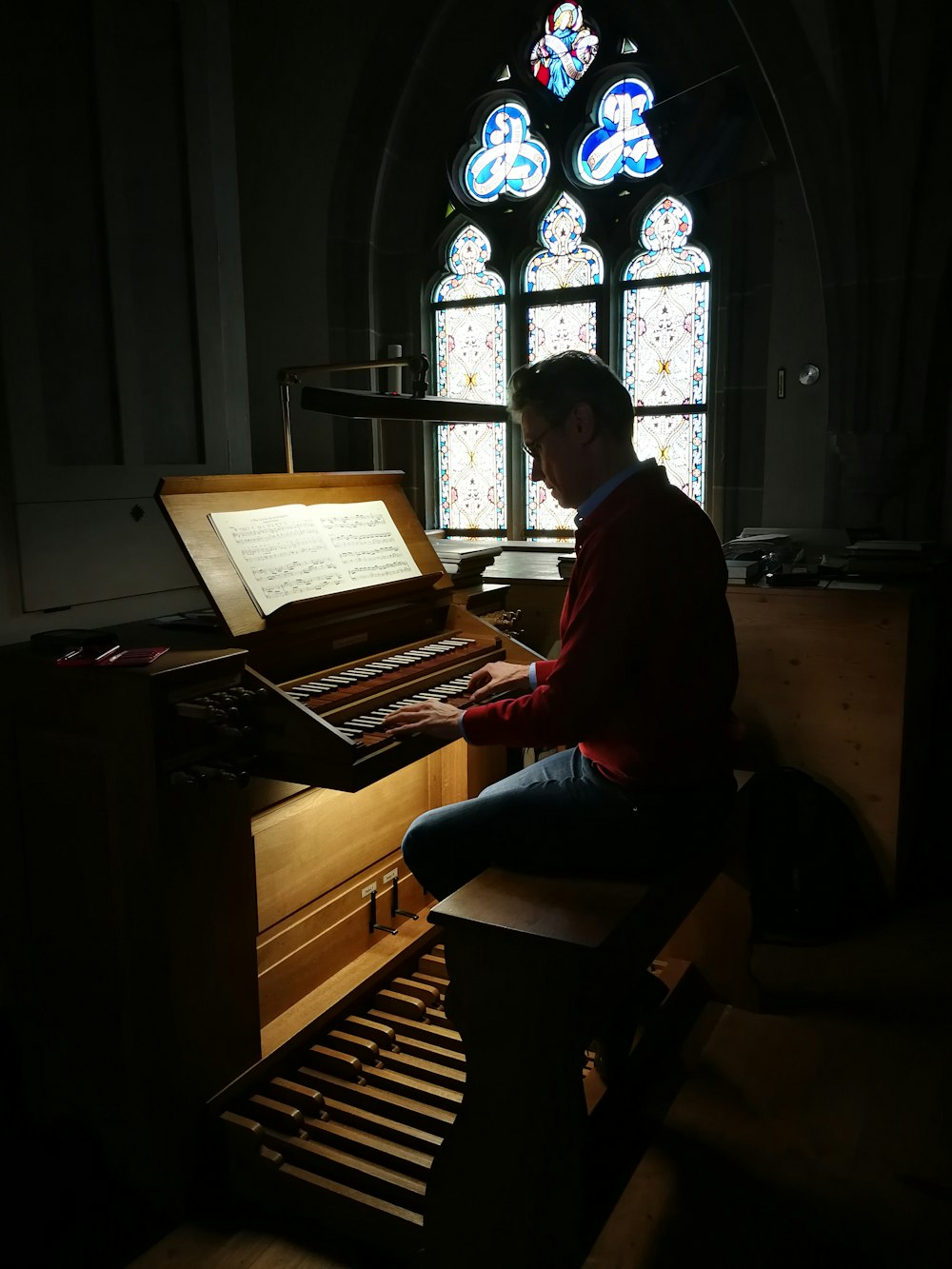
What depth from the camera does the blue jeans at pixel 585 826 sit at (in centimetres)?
192

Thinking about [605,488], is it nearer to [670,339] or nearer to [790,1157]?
[790,1157]

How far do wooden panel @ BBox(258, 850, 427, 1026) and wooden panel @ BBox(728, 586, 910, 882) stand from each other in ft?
4.57

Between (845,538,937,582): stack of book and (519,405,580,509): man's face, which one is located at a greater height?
(519,405,580,509): man's face

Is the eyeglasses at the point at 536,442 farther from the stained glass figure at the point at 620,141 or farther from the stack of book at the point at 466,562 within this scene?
the stained glass figure at the point at 620,141

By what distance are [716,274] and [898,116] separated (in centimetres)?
112

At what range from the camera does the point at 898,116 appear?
4.06 m

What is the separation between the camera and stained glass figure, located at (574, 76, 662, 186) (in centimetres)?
518

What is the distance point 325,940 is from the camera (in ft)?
8.77

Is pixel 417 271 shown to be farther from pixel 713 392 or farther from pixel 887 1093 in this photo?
pixel 887 1093

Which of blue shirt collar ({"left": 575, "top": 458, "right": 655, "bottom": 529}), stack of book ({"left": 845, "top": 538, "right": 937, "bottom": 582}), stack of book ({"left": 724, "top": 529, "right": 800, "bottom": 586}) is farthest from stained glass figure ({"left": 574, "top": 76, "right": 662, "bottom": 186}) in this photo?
blue shirt collar ({"left": 575, "top": 458, "right": 655, "bottom": 529})

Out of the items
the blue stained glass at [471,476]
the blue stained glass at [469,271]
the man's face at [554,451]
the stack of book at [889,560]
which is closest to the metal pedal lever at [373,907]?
the man's face at [554,451]

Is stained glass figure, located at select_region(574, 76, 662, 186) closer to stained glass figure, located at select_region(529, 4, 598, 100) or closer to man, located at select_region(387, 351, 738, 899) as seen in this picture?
stained glass figure, located at select_region(529, 4, 598, 100)

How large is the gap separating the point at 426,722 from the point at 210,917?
2.07 feet

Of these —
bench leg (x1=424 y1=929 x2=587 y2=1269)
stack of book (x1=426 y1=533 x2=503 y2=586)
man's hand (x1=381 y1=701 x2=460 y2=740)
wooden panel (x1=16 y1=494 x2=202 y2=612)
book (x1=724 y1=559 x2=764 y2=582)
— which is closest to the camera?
bench leg (x1=424 y1=929 x2=587 y2=1269)
